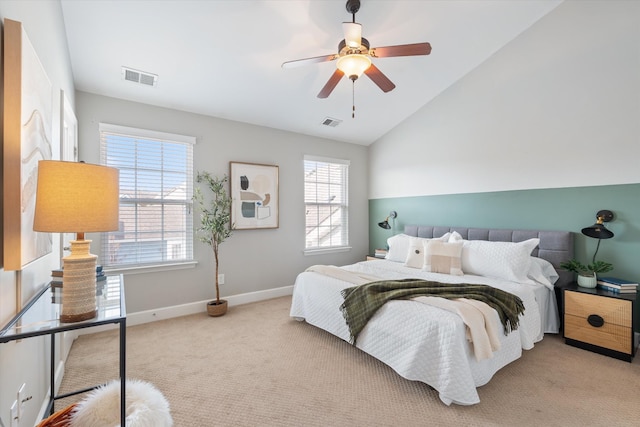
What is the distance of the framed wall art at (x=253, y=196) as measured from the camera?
12.9 feet

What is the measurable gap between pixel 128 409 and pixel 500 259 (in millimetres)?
3267

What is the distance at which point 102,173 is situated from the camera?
1.22 metres

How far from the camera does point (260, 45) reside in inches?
110

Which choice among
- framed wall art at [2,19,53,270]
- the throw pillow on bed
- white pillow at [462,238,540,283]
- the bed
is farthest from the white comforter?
framed wall art at [2,19,53,270]

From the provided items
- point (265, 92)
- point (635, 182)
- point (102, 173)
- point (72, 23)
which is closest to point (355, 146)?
point (265, 92)

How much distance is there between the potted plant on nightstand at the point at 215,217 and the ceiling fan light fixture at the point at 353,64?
2.20 meters

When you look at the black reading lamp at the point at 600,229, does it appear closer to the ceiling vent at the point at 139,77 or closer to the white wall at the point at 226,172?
the white wall at the point at 226,172

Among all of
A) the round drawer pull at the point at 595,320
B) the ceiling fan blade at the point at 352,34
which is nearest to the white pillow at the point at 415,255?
the round drawer pull at the point at 595,320

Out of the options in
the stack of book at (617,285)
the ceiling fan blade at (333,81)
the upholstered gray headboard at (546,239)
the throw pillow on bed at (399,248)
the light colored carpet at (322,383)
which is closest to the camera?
the light colored carpet at (322,383)

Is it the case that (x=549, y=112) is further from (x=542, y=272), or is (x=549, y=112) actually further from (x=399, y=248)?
(x=399, y=248)

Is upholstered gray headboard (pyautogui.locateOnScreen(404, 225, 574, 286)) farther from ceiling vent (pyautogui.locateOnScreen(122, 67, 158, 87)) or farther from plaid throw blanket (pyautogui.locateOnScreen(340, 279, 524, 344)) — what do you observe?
ceiling vent (pyautogui.locateOnScreen(122, 67, 158, 87))

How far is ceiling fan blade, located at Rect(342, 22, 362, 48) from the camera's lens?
6.59ft

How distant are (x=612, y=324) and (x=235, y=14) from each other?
4253 mm

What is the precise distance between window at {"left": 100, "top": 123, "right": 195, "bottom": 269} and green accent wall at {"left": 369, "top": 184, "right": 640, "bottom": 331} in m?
3.40
